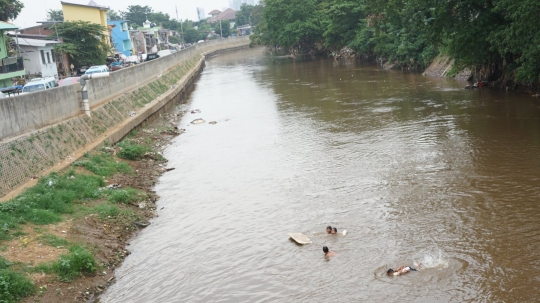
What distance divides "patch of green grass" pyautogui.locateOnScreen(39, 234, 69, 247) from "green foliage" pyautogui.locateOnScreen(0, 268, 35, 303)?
4.25 feet

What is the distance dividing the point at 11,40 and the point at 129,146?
2782 centimetres

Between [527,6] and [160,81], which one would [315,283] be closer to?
[527,6]

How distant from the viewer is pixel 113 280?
984 centimetres

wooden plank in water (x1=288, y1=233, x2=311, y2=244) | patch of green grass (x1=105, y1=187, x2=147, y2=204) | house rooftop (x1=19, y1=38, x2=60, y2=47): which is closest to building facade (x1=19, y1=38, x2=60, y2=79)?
house rooftop (x1=19, y1=38, x2=60, y2=47)

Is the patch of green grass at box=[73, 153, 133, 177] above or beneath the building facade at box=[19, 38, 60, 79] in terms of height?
beneath

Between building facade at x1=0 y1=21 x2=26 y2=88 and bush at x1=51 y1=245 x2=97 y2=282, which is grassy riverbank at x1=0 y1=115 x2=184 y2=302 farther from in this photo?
building facade at x1=0 y1=21 x2=26 y2=88

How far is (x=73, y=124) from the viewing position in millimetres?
17594

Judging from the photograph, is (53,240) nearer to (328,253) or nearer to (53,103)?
(328,253)

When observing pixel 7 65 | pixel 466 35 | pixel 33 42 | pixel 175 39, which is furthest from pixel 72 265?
pixel 175 39

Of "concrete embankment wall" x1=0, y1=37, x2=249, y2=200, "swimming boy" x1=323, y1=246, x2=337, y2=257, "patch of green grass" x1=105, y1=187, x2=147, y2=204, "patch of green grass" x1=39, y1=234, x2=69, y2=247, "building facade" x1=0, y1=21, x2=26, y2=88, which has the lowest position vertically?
"swimming boy" x1=323, y1=246, x2=337, y2=257

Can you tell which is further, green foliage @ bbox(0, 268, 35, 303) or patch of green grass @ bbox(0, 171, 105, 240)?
patch of green grass @ bbox(0, 171, 105, 240)

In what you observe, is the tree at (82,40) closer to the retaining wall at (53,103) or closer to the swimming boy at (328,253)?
the retaining wall at (53,103)

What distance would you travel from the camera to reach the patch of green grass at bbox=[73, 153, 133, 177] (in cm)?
1495

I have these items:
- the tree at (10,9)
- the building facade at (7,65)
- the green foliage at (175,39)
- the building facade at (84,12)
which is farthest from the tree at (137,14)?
the building facade at (7,65)
